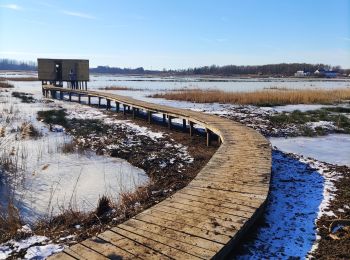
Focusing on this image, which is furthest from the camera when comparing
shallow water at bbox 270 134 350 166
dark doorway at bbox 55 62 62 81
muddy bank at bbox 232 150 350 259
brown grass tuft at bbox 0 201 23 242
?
dark doorway at bbox 55 62 62 81

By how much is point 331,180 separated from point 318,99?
16.7 metres

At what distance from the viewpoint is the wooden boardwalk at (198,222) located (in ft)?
10.4

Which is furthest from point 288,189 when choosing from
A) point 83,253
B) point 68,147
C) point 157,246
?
point 68,147

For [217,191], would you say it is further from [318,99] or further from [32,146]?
[318,99]

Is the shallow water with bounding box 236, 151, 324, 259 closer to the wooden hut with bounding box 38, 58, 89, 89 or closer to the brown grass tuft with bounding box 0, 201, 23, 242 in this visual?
the brown grass tuft with bounding box 0, 201, 23, 242

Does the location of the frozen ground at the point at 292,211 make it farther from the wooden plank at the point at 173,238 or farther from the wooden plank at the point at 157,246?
the wooden plank at the point at 157,246

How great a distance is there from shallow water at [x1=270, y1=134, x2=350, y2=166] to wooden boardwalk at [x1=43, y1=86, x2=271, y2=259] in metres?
2.90

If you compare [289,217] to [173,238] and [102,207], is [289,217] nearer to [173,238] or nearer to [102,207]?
[173,238]

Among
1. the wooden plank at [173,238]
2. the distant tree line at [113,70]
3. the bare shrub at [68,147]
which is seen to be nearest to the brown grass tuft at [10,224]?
the wooden plank at [173,238]

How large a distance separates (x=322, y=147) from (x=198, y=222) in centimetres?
699

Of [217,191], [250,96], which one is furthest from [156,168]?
[250,96]

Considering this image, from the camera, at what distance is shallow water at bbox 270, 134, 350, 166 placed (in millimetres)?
8436

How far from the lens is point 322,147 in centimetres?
968

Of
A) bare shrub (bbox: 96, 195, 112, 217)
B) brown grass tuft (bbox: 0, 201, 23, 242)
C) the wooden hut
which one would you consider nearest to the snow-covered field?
brown grass tuft (bbox: 0, 201, 23, 242)
